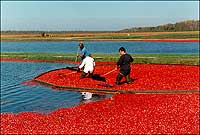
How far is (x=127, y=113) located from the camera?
13.7 m

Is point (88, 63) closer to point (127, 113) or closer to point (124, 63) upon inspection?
point (124, 63)

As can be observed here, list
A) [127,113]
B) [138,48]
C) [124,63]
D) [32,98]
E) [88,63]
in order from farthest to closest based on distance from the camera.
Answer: [138,48] < [88,63] < [124,63] < [32,98] < [127,113]

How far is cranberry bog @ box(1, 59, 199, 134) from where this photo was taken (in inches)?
460

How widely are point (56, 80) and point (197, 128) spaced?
1390 cm

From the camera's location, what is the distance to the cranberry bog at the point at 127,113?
11.7 meters

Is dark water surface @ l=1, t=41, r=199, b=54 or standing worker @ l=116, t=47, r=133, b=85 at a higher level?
standing worker @ l=116, t=47, r=133, b=85

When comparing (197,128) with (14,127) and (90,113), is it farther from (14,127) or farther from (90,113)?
(14,127)

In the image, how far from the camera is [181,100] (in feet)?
52.9

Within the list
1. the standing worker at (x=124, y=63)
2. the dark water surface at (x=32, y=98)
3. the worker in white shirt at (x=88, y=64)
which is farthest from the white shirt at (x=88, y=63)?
the dark water surface at (x=32, y=98)

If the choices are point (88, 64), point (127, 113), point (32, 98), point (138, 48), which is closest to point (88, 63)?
point (88, 64)

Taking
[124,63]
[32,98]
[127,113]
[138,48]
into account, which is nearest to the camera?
[127,113]

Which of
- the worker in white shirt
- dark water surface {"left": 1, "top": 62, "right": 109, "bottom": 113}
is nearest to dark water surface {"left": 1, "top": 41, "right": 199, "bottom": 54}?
the worker in white shirt

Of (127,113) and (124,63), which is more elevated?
(124,63)

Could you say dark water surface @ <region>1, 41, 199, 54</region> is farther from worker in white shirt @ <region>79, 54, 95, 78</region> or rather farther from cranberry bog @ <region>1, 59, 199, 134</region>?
cranberry bog @ <region>1, 59, 199, 134</region>
